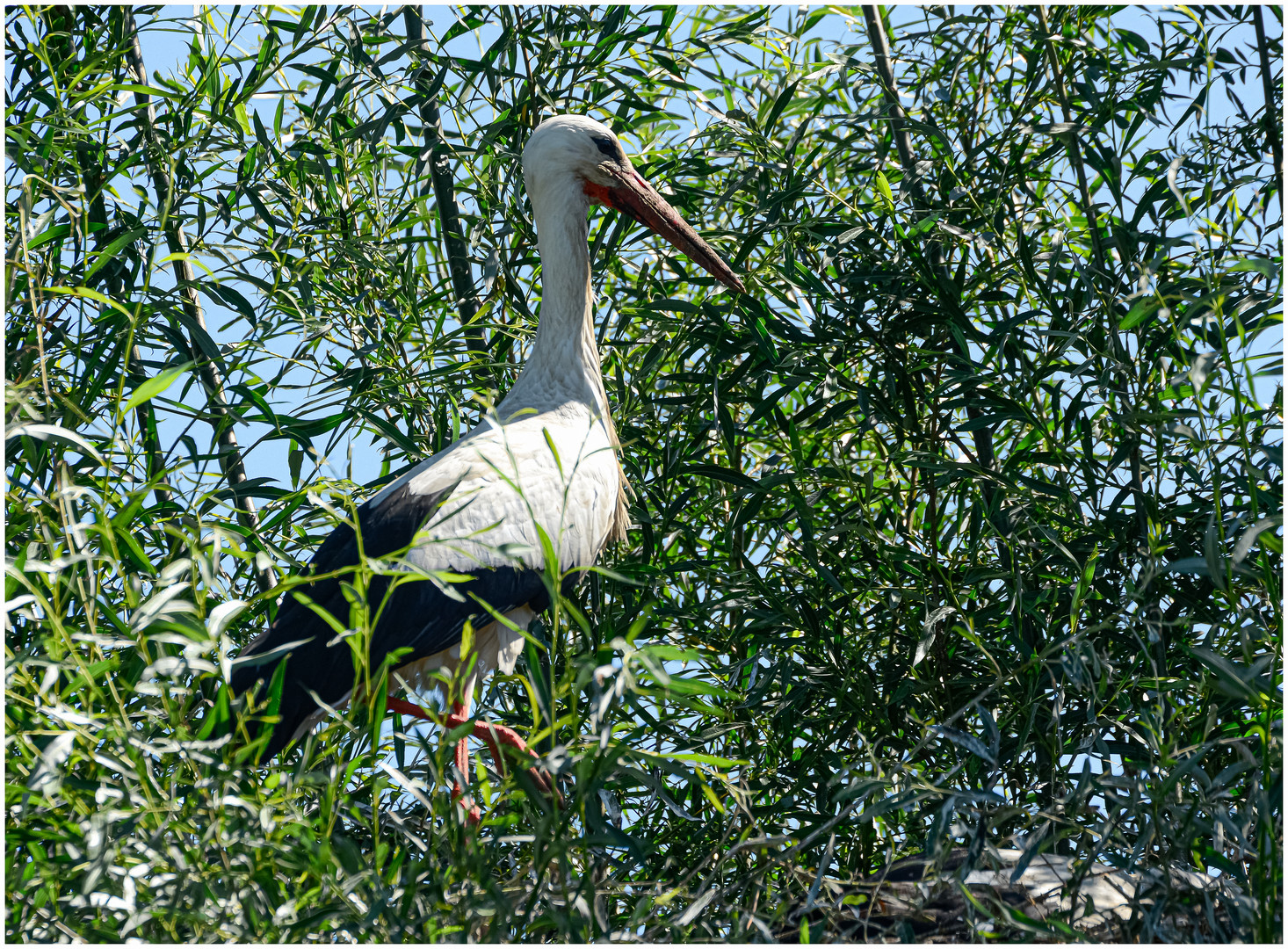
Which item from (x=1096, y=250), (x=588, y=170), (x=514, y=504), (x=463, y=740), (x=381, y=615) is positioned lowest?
(x=463, y=740)

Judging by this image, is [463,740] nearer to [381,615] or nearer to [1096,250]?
[381,615]

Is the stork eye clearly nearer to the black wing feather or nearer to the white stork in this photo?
the white stork

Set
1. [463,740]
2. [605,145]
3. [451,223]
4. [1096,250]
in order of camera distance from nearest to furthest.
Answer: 1. [463,740]
2. [1096,250]
3. [605,145]
4. [451,223]

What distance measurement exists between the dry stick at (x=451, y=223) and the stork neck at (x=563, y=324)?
165 mm

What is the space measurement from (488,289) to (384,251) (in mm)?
549

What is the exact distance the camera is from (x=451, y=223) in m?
3.65

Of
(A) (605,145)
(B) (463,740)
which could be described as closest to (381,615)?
(B) (463,740)

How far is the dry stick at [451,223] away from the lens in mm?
3471

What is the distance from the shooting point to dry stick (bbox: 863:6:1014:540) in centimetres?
281

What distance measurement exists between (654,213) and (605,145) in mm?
233

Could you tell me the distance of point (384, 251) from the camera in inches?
132

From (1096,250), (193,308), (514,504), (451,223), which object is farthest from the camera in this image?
(451,223)

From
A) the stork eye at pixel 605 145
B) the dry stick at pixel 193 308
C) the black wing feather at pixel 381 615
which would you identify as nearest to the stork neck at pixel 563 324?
the stork eye at pixel 605 145

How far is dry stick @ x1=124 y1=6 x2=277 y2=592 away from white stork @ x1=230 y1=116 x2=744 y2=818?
A: 14.4 inches
